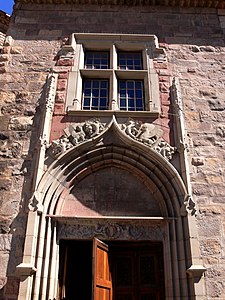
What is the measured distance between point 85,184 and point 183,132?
2.20 m

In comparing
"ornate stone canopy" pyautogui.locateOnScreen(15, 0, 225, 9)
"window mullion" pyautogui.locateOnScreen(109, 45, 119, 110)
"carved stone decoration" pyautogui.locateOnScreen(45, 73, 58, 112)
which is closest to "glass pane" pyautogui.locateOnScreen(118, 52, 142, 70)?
"window mullion" pyautogui.locateOnScreen(109, 45, 119, 110)

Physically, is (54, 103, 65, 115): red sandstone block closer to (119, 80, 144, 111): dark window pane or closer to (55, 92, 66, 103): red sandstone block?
(55, 92, 66, 103): red sandstone block

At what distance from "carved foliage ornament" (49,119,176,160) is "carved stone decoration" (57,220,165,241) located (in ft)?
4.47

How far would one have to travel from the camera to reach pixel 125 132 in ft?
22.2

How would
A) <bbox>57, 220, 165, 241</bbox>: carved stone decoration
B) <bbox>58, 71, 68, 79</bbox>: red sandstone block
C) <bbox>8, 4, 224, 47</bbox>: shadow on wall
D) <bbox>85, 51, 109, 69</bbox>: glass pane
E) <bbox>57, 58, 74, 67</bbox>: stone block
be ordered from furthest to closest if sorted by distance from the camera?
<bbox>8, 4, 224, 47</bbox>: shadow on wall
<bbox>85, 51, 109, 69</bbox>: glass pane
<bbox>57, 58, 74, 67</bbox>: stone block
<bbox>58, 71, 68, 79</bbox>: red sandstone block
<bbox>57, 220, 165, 241</bbox>: carved stone decoration

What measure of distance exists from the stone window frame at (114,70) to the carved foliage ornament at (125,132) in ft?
1.05

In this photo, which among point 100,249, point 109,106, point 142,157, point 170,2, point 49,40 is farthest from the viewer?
point 170,2

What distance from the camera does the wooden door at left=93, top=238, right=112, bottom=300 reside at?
562 cm

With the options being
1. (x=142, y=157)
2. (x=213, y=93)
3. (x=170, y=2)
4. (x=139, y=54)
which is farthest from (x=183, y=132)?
(x=170, y=2)

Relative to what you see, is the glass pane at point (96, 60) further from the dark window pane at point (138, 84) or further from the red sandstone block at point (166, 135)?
the red sandstone block at point (166, 135)

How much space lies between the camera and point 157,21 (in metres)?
8.73

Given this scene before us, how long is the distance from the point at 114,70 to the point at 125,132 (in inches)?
73.1

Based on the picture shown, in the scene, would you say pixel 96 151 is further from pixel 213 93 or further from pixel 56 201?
pixel 213 93

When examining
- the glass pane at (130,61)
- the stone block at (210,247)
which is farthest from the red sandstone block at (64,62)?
the stone block at (210,247)
